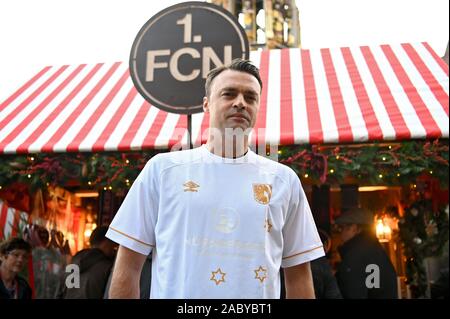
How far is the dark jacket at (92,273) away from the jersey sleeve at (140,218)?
2.64 metres

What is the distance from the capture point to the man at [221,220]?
1.42m

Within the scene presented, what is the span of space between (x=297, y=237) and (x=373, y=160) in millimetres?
2720

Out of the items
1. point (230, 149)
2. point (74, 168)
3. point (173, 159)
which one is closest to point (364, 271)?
point (74, 168)

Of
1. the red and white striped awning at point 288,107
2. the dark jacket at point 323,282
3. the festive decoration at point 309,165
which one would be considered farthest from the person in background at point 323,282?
the red and white striped awning at point 288,107

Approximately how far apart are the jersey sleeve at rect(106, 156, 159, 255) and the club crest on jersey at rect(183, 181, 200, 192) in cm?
11

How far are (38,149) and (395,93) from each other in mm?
3435

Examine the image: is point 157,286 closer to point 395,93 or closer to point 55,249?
point 395,93

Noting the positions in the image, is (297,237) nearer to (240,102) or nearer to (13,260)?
(240,102)

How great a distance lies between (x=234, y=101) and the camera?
163 cm

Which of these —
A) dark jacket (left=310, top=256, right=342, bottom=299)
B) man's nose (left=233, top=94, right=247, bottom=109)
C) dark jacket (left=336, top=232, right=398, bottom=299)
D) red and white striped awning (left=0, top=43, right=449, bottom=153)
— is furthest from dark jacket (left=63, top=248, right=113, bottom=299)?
man's nose (left=233, top=94, right=247, bottom=109)

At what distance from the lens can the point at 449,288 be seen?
4715mm

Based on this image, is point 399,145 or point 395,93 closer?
point 399,145
